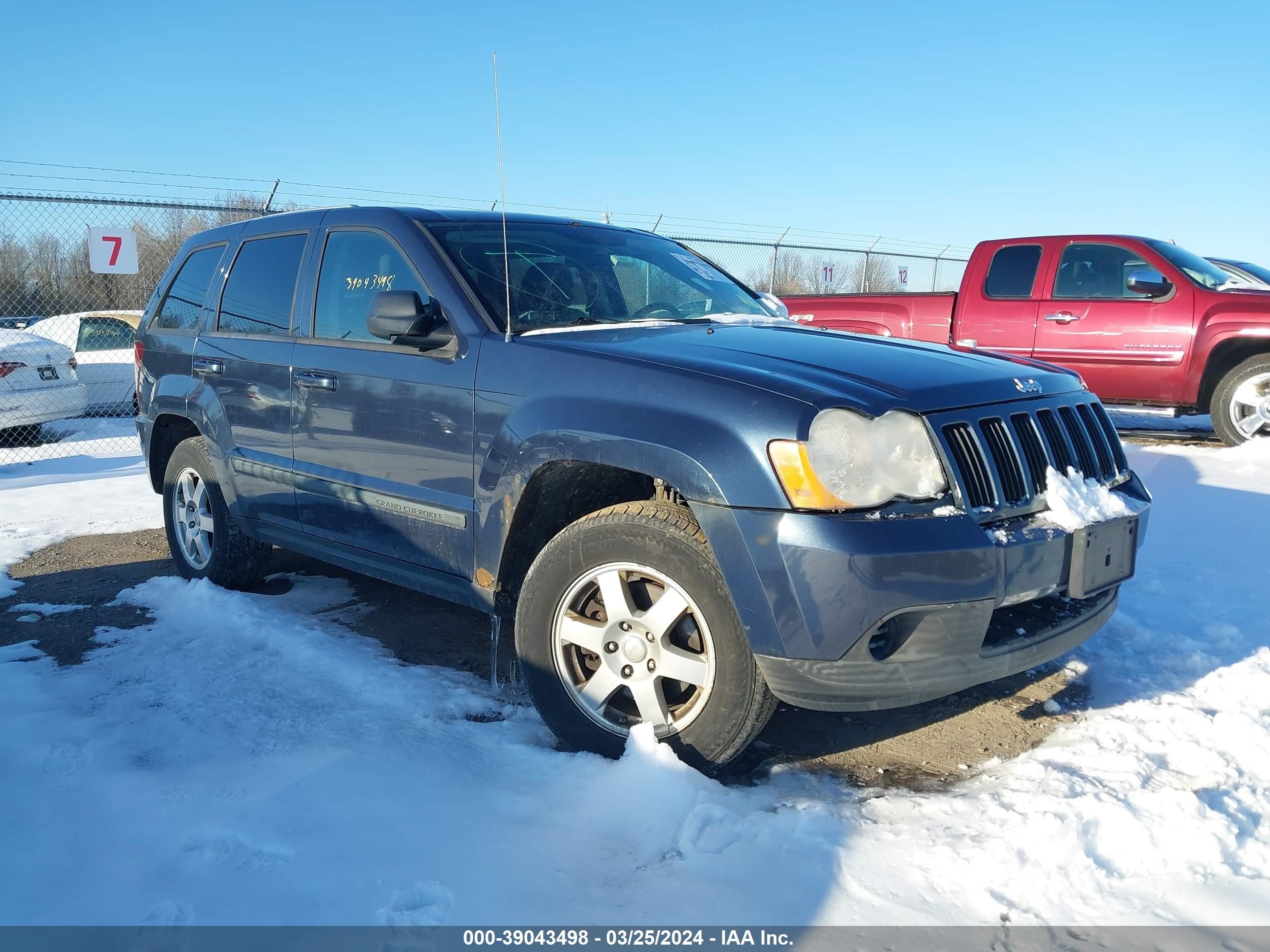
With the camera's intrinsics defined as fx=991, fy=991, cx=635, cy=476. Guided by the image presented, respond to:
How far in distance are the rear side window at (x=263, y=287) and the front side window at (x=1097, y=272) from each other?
22.6ft

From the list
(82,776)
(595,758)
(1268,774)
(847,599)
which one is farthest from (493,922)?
(1268,774)

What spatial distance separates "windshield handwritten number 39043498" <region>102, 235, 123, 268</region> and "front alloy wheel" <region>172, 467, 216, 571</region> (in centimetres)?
624

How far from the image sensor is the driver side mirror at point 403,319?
3.42 metres

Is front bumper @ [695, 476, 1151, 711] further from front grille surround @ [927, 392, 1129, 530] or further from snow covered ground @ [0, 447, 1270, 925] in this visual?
snow covered ground @ [0, 447, 1270, 925]

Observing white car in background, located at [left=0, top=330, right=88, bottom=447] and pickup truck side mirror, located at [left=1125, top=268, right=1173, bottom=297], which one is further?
white car in background, located at [left=0, top=330, right=88, bottom=447]

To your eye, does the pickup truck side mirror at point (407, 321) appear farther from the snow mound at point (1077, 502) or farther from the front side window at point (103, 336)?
the front side window at point (103, 336)

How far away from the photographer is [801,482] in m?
2.57

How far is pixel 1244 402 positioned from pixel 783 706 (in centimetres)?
642

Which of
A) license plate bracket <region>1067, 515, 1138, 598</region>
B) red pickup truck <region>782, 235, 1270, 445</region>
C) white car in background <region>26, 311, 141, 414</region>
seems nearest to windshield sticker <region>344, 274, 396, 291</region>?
license plate bracket <region>1067, 515, 1138, 598</region>

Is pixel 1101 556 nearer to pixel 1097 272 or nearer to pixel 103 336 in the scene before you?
pixel 1097 272

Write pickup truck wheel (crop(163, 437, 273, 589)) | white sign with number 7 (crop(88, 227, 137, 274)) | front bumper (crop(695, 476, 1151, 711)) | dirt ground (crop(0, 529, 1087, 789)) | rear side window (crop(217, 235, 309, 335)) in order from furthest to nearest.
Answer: white sign with number 7 (crop(88, 227, 137, 274)) → pickup truck wheel (crop(163, 437, 273, 589)) → rear side window (crop(217, 235, 309, 335)) → dirt ground (crop(0, 529, 1087, 789)) → front bumper (crop(695, 476, 1151, 711))

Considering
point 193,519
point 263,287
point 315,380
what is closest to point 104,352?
point 193,519

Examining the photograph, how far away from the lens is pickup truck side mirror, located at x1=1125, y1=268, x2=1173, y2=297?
26.5 feet

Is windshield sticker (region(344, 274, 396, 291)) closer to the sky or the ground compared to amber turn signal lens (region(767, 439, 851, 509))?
closer to the sky
